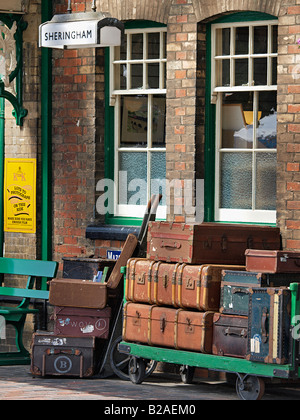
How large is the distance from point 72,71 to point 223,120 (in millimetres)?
1884

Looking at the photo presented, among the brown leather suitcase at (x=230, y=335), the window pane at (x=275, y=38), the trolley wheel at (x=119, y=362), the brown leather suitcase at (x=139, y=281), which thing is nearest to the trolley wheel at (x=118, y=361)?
the trolley wheel at (x=119, y=362)

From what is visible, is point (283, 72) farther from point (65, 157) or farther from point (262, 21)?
point (65, 157)

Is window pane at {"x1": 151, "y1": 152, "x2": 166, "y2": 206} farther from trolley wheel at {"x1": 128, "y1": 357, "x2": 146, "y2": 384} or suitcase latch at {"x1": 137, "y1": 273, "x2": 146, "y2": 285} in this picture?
trolley wheel at {"x1": 128, "y1": 357, "x2": 146, "y2": 384}

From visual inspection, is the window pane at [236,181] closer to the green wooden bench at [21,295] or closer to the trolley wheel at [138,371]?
the trolley wheel at [138,371]

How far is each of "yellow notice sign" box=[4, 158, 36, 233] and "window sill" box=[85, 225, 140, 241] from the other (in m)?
0.83

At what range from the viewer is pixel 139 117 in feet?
40.3

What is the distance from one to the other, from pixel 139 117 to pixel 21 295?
2.26 meters

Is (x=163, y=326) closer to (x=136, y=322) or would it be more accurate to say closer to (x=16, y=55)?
(x=136, y=322)

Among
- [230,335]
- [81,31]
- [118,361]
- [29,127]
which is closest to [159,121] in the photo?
[81,31]

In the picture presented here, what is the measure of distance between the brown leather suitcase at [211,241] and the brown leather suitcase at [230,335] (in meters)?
0.57

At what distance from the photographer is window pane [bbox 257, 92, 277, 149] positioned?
11312mm

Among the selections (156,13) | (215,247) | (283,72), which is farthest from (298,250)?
(156,13)

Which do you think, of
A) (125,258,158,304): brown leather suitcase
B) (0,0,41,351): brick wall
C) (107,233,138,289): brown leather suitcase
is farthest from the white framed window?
(0,0,41,351): brick wall

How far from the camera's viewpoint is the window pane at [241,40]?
449 inches
